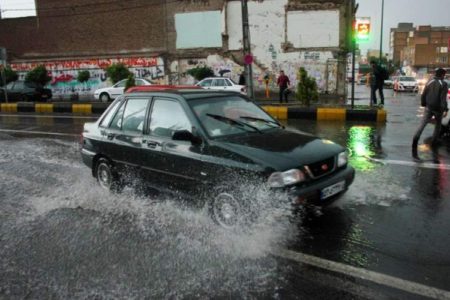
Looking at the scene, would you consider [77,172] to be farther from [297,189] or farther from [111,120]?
[297,189]

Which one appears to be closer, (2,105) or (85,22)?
(2,105)

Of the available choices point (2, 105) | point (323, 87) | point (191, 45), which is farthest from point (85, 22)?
point (323, 87)

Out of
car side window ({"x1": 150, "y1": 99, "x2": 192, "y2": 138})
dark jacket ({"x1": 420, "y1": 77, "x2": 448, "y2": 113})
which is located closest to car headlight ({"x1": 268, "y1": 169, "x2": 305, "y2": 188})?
car side window ({"x1": 150, "y1": 99, "x2": 192, "y2": 138})

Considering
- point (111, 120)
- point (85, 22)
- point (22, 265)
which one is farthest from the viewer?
point (85, 22)

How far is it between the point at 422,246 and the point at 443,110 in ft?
17.6

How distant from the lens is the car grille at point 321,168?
169 inches

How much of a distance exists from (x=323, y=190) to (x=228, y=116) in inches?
58.9

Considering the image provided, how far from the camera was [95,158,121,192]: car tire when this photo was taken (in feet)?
A: 19.4

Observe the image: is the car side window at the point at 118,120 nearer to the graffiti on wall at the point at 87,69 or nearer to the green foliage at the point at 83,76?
the graffiti on wall at the point at 87,69

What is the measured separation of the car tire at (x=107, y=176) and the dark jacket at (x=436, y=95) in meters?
6.30

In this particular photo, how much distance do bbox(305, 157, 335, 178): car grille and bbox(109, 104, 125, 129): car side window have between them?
279 cm

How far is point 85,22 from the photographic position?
33.7m

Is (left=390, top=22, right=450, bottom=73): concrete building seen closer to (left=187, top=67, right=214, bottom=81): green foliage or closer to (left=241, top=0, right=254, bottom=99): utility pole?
(left=187, top=67, right=214, bottom=81): green foliage

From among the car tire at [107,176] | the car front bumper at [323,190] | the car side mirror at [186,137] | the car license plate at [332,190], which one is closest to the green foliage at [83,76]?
the car tire at [107,176]
